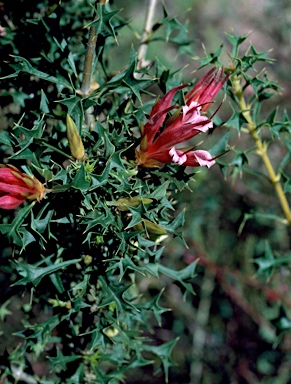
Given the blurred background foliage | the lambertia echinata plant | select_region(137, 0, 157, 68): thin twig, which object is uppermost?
select_region(137, 0, 157, 68): thin twig

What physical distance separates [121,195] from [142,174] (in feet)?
0.33

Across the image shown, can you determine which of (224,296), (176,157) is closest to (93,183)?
(176,157)

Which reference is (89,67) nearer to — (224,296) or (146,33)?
(146,33)

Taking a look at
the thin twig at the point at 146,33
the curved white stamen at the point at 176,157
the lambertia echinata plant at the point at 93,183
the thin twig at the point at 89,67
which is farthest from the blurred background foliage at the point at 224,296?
the curved white stamen at the point at 176,157

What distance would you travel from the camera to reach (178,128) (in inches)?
40.1

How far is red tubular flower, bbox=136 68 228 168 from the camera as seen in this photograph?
1.01 m

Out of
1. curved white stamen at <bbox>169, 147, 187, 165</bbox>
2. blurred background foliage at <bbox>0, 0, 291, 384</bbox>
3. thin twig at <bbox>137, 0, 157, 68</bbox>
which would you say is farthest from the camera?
blurred background foliage at <bbox>0, 0, 291, 384</bbox>

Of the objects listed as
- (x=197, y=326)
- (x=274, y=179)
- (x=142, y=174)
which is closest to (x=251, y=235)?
(x=197, y=326)

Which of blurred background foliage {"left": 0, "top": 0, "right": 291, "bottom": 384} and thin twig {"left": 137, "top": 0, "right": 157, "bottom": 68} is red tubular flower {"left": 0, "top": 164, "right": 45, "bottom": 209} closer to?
thin twig {"left": 137, "top": 0, "right": 157, "bottom": 68}

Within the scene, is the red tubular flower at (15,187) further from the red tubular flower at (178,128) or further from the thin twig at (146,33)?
the thin twig at (146,33)

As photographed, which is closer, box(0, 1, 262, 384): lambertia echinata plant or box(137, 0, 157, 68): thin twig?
box(0, 1, 262, 384): lambertia echinata plant

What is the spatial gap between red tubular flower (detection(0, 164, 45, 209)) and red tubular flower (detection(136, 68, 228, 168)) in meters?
0.24

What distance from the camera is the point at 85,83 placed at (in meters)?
1.14

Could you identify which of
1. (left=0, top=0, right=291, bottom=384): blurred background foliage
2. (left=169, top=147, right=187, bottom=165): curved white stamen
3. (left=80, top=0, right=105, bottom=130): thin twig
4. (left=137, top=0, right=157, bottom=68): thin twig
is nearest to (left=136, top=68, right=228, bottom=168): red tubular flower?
(left=169, top=147, right=187, bottom=165): curved white stamen
